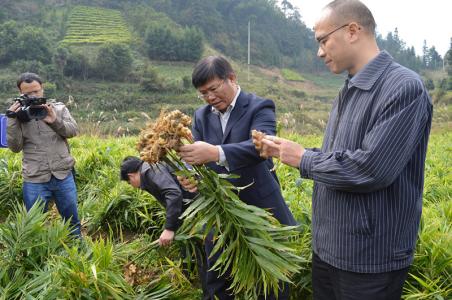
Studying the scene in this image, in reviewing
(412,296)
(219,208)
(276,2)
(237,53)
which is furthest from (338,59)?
(276,2)

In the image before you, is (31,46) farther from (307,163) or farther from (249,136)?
(307,163)

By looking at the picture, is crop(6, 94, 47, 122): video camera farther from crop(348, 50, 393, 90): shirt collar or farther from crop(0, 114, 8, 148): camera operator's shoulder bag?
crop(348, 50, 393, 90): shirt collar

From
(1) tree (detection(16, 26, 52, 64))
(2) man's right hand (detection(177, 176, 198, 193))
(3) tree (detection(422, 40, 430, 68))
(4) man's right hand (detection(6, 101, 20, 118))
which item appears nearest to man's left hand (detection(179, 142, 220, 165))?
(2) man's right hand (detection(177, 176, 198, 193))

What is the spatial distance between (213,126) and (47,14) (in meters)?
57.3

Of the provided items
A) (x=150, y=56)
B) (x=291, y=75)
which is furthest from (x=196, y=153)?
(x=291, y=75)

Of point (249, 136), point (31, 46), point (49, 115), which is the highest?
point (249, 136)

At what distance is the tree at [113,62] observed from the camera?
3803cm

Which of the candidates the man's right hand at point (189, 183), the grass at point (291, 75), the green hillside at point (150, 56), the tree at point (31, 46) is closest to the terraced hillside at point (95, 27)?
the green hillside at point (150, 56)

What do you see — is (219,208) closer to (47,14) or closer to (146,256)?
(146,256)

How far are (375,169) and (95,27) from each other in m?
55.0

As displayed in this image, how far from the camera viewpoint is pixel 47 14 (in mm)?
52344

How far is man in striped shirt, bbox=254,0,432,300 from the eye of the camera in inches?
57.9

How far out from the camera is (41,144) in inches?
145

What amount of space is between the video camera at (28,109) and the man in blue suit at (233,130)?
1.73 meters
